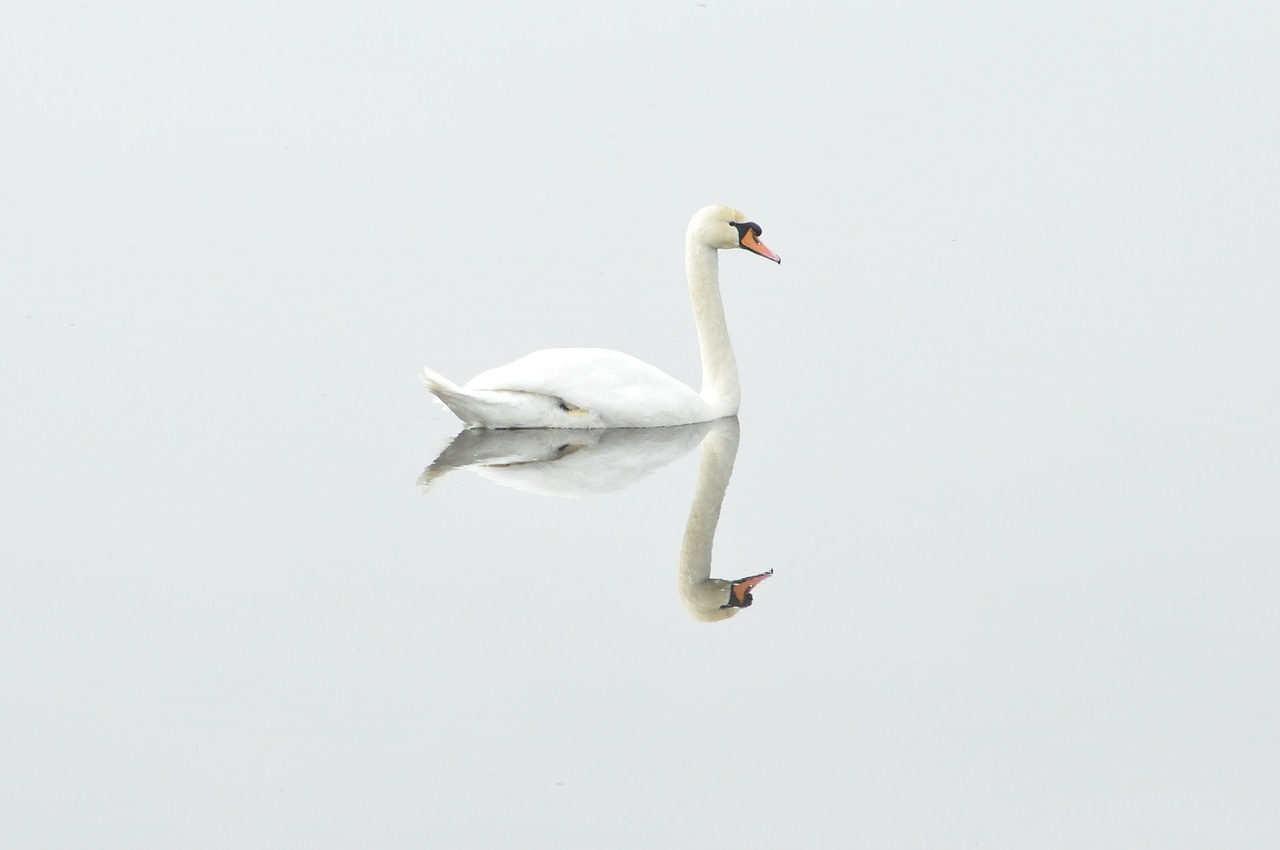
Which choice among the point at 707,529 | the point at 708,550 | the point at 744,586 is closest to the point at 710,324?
the point at 707,529

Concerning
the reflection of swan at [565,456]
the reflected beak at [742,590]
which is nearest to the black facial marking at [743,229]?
the reflection of swan at [565,456]

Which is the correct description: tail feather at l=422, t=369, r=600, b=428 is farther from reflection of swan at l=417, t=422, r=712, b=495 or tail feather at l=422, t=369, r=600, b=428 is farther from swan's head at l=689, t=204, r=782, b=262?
swan's head at l=689, t=204, r=782, b=262

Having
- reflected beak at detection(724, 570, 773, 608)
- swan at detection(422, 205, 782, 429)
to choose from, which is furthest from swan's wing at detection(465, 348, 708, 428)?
reflected beak at detection(724, 570, 773, 608)

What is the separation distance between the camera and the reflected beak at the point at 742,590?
800cm

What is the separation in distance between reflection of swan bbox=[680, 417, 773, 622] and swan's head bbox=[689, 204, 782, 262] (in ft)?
3.72

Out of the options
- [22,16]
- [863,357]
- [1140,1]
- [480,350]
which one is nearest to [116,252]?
[480,350]

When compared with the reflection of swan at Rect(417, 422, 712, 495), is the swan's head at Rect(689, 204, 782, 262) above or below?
above

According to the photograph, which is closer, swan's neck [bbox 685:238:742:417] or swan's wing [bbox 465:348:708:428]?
swan's wing [bbox 465:348:708:428]

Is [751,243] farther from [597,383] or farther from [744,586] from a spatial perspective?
[744,586]

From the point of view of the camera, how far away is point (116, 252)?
40.8 ft

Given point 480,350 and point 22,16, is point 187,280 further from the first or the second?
point 22,16

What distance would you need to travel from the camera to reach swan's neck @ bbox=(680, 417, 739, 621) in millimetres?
7977

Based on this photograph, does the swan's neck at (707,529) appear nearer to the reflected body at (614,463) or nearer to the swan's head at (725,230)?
the reflected body at (614,463)

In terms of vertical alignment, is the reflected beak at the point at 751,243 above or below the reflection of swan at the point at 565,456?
above
